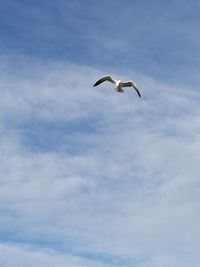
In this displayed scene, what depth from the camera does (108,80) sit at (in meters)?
166

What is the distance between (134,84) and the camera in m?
161

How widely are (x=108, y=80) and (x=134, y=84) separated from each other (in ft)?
27.8
